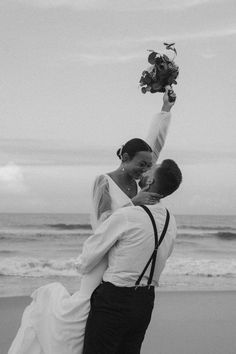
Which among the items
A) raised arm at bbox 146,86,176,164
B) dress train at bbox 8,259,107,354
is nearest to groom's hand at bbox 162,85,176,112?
raised arm at bbox 146,86,176,164

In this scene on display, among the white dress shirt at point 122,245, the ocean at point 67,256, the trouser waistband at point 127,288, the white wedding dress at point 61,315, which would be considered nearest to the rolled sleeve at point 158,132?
the white wedding dress at point 61,315

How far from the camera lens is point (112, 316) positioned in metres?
2.97

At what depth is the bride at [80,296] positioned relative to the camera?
307 centimetres

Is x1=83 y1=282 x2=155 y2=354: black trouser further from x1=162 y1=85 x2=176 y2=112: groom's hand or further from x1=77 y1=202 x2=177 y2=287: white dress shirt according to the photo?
x1=162 y1=85 x2=176 y2=112: groom's hand

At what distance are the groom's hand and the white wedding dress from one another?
0.61 metres

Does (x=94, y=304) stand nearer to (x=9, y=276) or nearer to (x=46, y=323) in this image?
(x=46, y=323)

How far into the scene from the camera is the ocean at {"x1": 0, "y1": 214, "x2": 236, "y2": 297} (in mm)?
12112

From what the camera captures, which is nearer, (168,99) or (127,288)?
(127,288)

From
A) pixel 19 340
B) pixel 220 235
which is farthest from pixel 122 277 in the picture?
pixel 220 235

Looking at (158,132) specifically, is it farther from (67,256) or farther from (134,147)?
(67,256)

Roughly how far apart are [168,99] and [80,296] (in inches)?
46.9

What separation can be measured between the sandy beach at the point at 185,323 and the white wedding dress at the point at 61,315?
10.9ft

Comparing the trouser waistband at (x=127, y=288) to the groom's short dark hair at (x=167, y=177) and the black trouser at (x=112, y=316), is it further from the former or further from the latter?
the groom's short dark hair at (x=167, y=177)

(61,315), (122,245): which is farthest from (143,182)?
(61,315)
